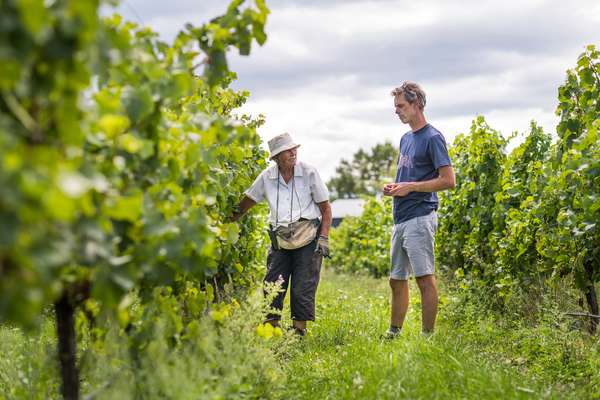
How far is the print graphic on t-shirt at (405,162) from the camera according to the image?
546 centimetres

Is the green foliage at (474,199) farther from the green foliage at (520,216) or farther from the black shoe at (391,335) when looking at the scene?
the black shoe at (391,335)

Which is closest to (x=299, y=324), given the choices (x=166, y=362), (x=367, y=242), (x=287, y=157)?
(x=287, y=157)

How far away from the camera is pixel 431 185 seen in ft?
17.1

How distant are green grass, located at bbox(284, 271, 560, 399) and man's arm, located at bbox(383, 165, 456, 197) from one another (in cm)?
111

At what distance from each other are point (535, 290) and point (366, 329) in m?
1.81

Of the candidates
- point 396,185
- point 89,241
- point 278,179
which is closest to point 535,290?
point 396,185

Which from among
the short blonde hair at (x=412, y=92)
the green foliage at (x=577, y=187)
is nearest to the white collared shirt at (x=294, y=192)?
the short blonde hair at (x=412, y=92)

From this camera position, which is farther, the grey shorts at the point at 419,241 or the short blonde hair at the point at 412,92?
the short blonde hair at the point at 412,92

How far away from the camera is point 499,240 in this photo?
24.2 feet

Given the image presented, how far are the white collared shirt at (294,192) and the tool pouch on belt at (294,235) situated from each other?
4 cm

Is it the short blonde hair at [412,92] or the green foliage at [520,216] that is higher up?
the short blonde hair at [412,92]

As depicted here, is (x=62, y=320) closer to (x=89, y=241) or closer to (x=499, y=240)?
(x=89, y=241)

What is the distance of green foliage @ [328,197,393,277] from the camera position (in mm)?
15651

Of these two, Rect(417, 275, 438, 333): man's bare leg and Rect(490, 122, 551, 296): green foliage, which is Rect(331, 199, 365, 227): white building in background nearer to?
Rect(490, 122, 551, 296): green foliage
